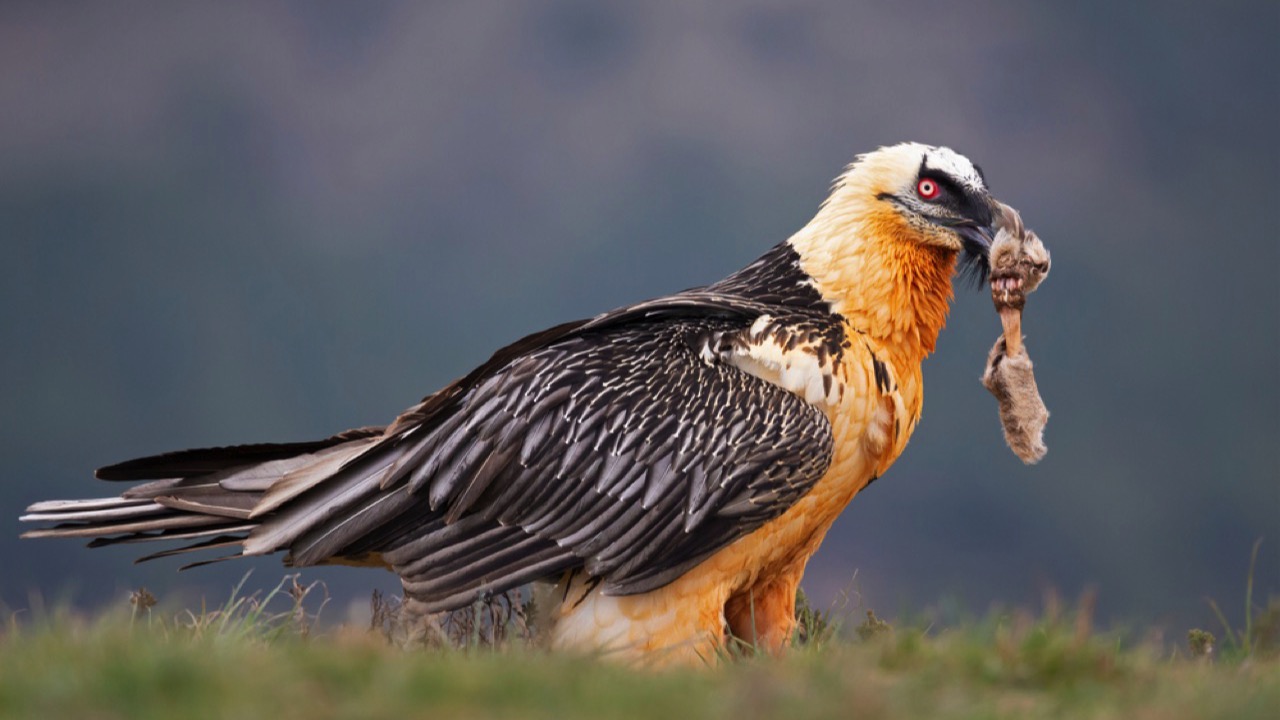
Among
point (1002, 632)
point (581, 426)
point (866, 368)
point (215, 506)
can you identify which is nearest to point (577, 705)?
point (1002, 632)

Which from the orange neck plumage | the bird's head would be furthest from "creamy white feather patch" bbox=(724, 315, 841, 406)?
the bird's head

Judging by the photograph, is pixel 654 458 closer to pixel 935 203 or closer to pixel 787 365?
pixel 787 365

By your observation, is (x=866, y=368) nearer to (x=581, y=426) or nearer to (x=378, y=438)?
(x=581, y=426)

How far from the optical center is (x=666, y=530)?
20.2ft

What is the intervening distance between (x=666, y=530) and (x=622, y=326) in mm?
1162

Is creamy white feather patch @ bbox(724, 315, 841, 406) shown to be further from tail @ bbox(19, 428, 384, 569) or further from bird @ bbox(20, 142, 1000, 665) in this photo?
tail @ bbox(19, 428, 384, 569)

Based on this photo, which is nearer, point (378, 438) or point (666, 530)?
point (666, 530)

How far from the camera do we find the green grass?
3.83m

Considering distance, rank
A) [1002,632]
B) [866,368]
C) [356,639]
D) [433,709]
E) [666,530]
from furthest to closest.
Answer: [866,368], [666,530], [1002,632], [356,639], [433,709]

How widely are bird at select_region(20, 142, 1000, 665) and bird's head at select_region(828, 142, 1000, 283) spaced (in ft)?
0.03

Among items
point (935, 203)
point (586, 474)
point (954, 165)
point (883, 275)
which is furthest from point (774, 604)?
point (954, 165)

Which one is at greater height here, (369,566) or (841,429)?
(841,429)

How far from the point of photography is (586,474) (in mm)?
6336

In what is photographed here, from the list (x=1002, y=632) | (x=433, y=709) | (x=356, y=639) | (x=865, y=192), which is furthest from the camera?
(x=865, y=192)
